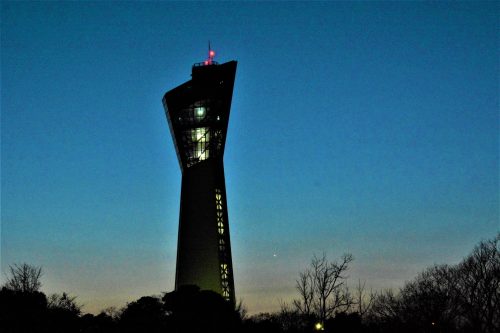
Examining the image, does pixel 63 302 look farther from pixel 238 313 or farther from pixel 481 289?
pixel 481 289

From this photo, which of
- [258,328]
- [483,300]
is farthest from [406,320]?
[258,328]

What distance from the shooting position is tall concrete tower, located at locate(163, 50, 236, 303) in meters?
68.1

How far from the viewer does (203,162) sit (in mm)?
71125

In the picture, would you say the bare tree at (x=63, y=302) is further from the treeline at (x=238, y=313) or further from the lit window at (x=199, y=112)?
the lit window at (x=199, y=112)

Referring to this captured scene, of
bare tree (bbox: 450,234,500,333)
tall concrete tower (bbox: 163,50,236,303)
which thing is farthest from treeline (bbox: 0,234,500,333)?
tall concrete tower (bbox: 163,50,236,303)

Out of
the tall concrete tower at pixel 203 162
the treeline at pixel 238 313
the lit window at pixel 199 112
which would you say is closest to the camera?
the treeline at pixel 238 313

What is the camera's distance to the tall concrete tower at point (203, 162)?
2680 inches

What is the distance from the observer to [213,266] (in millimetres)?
66812

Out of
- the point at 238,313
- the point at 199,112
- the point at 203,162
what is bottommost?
the point at 238,313

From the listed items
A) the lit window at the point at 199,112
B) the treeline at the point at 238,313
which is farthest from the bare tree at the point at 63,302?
the lit window at the point at 199,112

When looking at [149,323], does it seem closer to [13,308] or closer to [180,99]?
[13,308]

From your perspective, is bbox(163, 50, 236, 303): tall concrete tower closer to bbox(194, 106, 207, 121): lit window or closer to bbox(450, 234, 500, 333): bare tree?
bbox(194, 106, 207, 121): lit window

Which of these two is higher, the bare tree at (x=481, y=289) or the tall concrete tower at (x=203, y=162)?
the tall concrete tower at (x=203, y=162)

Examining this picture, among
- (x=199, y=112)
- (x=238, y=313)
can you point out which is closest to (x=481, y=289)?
(x=238, y=313)
